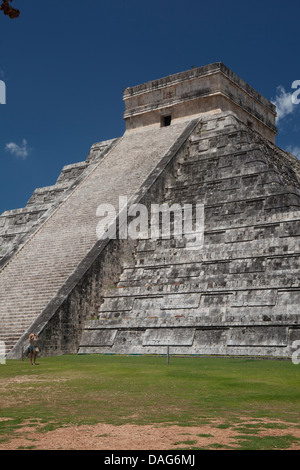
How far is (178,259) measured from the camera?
14242mm

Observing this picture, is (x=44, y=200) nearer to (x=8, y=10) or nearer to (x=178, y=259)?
(x=178, y=259)

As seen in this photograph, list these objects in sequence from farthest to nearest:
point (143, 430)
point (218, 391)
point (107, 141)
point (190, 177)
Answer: point (107, 141)
point (190, 177)
point (218, 391)
point (143, 430)

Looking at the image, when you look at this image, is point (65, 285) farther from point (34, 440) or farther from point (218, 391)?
point (34, 440)

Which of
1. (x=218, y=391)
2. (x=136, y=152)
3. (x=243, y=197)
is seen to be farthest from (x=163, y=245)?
(x=218, y=391)

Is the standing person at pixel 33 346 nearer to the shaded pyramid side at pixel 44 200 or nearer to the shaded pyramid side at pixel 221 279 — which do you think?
the shaded pyramid side at pixel 221 279

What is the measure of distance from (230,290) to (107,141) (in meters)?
12.9

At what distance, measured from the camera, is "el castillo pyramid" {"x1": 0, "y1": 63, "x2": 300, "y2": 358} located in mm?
12016

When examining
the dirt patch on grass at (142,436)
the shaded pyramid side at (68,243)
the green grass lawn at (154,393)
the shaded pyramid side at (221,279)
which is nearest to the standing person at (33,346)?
the green grass lawn at (154,393)

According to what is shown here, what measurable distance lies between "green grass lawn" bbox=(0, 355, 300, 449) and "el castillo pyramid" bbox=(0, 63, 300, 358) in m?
1.55

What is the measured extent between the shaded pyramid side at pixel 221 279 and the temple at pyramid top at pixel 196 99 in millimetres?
4311

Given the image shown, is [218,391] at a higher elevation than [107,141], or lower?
lower

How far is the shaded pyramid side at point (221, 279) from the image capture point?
11594 millimetres

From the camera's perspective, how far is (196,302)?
12.7 metres

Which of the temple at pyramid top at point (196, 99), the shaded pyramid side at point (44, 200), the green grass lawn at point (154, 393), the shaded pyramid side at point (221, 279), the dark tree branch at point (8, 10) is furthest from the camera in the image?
the temple at pyramid top at point (196, 99)
